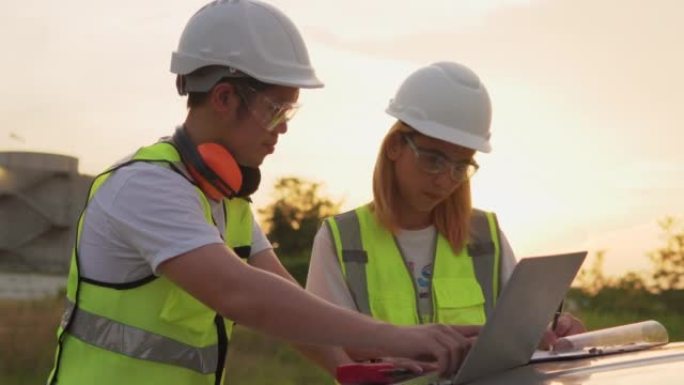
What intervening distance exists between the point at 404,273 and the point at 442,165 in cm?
33

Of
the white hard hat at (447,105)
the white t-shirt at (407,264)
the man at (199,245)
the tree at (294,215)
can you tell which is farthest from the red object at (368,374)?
the tree at (294,215)

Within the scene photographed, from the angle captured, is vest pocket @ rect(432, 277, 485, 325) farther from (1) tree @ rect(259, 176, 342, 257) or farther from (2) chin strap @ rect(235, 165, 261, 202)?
(1) tree @ rect(259, 176, 342, 257)

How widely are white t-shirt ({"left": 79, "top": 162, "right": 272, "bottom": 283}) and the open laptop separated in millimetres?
577

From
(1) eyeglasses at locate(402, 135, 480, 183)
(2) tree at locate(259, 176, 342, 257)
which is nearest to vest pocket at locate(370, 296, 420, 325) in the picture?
(1) eyeglasses at locate(402, 135, 480, 183)

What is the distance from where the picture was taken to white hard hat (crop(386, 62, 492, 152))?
431cm

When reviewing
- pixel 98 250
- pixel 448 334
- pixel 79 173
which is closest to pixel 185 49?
pixel 98 250

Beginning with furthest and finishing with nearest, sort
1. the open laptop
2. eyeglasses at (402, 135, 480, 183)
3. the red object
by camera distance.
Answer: eyeglasses at (402, 135, 480, 183), the red object, the open laptop

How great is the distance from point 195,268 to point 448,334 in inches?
21.1

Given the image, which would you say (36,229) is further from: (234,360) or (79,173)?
(234,360)

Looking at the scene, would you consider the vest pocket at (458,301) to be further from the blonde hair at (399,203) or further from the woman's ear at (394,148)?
the woman's ear at (394,148)

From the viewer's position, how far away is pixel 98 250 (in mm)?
3199

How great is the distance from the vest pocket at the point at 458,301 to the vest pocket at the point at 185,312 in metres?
1.05

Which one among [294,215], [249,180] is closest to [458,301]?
[249,180]

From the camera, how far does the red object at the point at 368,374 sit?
2869mm
